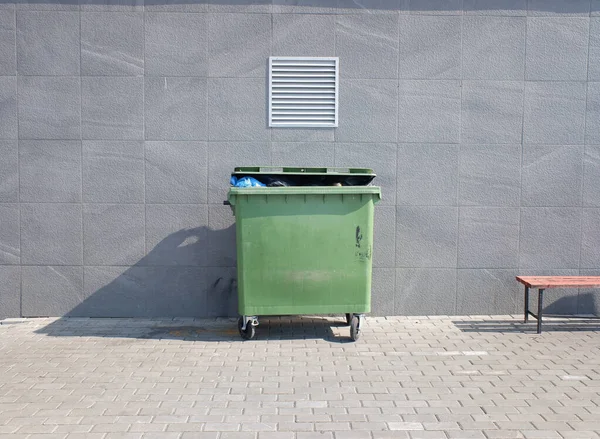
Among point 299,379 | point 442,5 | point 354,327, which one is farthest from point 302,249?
point 442,5

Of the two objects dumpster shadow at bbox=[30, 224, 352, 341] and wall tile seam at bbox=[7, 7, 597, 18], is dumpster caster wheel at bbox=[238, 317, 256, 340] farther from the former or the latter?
wall tile seam at bbox=[7, 7, 597, 18]

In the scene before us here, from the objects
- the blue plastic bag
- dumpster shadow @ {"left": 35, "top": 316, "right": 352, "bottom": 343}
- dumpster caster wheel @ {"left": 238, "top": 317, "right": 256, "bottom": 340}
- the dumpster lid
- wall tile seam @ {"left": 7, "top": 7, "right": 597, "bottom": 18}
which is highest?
wall tile seam @ {"left": 7, "top": 7, "right": 597, "bottom": 18}

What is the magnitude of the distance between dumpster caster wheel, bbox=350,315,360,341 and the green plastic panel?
115 millimetres

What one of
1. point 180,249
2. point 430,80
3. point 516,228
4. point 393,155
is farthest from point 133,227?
point 516,228

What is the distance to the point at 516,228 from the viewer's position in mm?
7008

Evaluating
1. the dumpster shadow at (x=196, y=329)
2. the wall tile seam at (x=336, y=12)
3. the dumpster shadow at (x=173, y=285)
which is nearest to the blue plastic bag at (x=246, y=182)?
the dumpster shadow at (x=173, y=285)

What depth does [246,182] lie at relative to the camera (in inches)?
238

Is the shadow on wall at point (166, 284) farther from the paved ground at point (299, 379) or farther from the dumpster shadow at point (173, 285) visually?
the paved ground at point (299, 379)

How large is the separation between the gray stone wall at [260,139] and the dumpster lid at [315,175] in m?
0.53

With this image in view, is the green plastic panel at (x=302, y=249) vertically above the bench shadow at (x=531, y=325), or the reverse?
the green plastic panel at (x=302, y=249)

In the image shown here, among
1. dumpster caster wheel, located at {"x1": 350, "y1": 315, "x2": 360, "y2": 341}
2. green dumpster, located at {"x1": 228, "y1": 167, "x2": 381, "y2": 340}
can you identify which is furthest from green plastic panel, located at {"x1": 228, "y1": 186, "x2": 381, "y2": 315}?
dumpster caster wheel, located at {"x1": 350, "y1": 315, "x2": 360, "y2": 341}

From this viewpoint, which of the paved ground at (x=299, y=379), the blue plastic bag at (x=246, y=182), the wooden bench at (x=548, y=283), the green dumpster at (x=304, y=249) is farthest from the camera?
the wooden bench at (x=548, y=283)

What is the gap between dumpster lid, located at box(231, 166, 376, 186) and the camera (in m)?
6.11

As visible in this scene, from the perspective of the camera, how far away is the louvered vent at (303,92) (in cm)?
686
